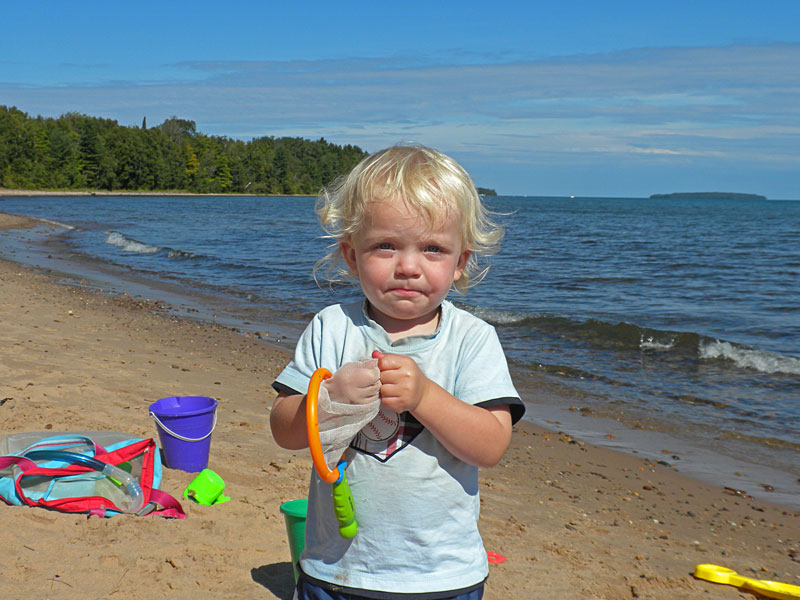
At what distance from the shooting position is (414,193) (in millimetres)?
1828

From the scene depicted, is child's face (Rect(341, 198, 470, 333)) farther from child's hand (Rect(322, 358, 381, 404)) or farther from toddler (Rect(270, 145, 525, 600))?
child's hand (Rect(322, 358, 381, 404))

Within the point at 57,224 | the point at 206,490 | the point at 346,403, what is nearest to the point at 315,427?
the point at 346,403

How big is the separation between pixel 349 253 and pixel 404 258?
22cm

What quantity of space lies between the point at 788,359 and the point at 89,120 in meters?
104

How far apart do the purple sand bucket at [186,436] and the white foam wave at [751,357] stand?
25.9ft

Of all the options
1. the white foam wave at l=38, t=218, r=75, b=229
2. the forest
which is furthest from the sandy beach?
the forest

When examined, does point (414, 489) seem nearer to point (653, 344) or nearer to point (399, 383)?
point (399, 383)

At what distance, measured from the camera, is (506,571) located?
12.6 feet

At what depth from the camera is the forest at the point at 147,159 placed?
275 ft

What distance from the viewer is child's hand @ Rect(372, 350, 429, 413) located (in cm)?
162

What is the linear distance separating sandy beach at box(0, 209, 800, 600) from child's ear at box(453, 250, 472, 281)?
208 cm

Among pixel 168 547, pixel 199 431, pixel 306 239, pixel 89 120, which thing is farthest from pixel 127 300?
pixel 89 120

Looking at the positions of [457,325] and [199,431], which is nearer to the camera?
[457,325]

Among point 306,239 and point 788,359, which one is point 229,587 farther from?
point 306,239
